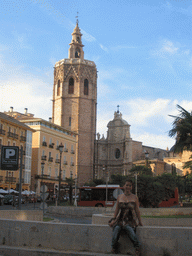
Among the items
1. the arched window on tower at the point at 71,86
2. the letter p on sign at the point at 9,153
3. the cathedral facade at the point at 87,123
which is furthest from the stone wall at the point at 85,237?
the arched window on tower at the point at 71,86

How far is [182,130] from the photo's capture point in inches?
695

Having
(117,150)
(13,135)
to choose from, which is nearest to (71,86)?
(117,150)

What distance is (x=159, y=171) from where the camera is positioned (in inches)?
3125

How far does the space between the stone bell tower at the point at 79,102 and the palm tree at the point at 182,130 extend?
2438 inches

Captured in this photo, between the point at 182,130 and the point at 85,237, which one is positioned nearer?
the point at 85,237

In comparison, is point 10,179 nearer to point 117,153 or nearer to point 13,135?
point 13,135

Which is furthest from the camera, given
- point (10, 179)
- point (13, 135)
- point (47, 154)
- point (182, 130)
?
point (47, 154)

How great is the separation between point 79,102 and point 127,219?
75541 mm

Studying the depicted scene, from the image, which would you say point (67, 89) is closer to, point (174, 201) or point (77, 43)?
point (77, 43)

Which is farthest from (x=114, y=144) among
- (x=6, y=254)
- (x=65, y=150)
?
(x=6, y=254)

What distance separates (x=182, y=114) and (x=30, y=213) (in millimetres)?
8577

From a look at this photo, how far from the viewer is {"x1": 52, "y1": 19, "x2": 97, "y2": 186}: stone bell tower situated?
80.8m

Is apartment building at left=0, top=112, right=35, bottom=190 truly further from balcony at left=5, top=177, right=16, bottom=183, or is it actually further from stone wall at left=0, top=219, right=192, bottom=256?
stone wall at left=0, top=219, right=192, bottom=256

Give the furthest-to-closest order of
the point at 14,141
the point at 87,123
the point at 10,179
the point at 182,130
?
the point at 87,123 → the point at 14,141 → the point at 10,179 → the point at 182,130
